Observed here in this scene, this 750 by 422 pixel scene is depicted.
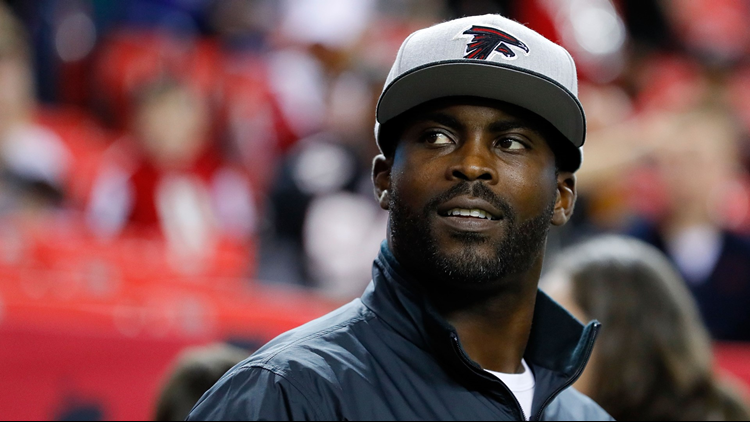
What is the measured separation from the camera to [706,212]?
15.1 ft

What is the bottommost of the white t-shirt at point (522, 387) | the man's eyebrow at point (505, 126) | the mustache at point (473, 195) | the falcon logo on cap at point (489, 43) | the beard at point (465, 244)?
the white t-shirt at point (522, 387)

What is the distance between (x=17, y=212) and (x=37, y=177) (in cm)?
61

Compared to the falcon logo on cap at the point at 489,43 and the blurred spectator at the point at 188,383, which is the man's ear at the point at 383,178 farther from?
the blurred spectator at the point at 188,383

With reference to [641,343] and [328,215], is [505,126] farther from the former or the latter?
[328,215]

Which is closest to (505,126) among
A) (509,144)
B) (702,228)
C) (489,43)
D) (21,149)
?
(509,144)

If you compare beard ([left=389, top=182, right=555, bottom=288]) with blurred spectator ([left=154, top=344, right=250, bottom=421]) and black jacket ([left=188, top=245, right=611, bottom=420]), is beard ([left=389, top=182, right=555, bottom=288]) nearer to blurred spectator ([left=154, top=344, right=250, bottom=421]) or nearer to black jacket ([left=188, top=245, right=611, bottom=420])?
black jacket ([left=188, top=245, right=611, bottom=420])

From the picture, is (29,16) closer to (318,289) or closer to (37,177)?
(37,177)

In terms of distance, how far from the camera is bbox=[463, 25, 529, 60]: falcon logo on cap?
1567mm

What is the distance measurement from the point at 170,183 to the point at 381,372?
3.89m

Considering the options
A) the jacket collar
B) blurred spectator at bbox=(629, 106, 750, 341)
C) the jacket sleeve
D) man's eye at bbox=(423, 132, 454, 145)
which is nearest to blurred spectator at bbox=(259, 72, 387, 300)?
blurred spectator at bbox=(629, 106, 750, 341)

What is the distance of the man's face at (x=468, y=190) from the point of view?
156 cm

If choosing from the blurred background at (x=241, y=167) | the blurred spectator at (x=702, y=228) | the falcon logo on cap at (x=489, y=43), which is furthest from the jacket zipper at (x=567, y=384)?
the blurred spectator at (x=702, y=228)

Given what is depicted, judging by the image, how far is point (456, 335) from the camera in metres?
1.52

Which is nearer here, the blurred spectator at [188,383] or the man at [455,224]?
the man at [455,224]
